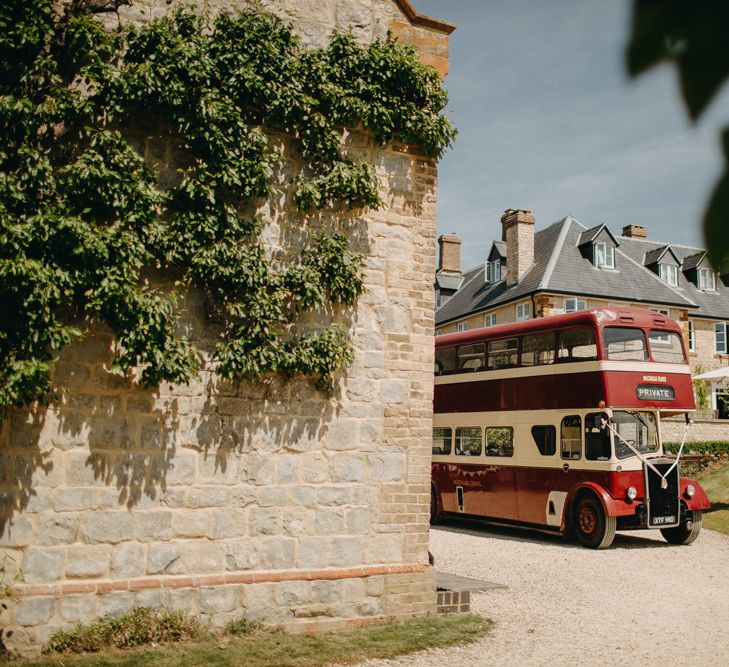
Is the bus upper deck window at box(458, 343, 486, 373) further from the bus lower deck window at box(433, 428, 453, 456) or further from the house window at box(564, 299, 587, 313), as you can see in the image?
the house window at box(564, 299, 587, 313)

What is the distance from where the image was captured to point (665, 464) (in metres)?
14.4

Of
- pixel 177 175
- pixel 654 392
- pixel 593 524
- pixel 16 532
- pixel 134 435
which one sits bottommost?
pixel 593 524

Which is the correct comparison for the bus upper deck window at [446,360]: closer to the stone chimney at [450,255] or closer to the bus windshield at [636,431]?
the bus windshield at [636,431]

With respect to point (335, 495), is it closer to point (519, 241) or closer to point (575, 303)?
point (575, 303)

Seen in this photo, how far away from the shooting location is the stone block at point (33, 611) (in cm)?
616

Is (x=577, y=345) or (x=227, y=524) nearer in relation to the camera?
(x=227, y=524)

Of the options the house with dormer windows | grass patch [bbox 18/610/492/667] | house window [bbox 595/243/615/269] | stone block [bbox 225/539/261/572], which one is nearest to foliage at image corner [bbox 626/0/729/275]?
grass patch [bbox 18/610/492/667]

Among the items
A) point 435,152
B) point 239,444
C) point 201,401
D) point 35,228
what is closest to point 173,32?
point 35,228

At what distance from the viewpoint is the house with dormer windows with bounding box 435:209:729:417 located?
1316 inches

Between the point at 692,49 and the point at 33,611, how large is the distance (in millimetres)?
6738

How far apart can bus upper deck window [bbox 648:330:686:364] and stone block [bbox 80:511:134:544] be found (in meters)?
11.4

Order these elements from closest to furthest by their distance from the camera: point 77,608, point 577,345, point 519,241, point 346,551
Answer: point 77,608 → point 346,551 → point 577,345 → point 519,241

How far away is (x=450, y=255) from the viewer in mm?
44375

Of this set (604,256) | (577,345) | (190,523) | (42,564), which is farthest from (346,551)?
(604,256)
